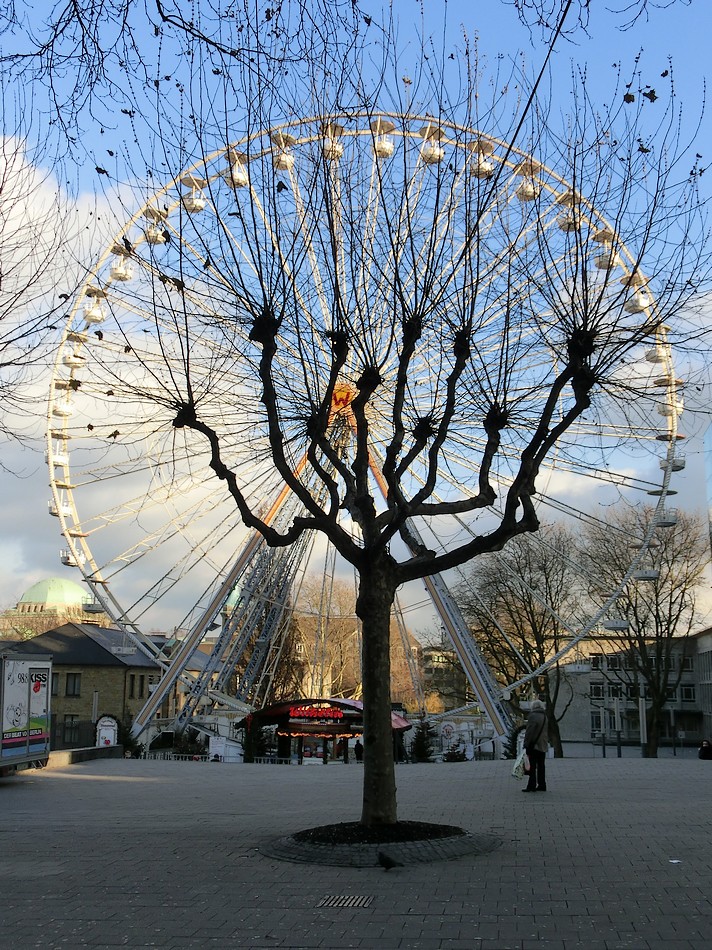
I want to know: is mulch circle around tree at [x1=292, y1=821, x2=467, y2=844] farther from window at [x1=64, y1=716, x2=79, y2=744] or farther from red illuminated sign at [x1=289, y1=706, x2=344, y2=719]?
window at [x1=64, y1=716, x2=79, y2=744]

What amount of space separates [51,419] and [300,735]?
11699mm

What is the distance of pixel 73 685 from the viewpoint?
57062mm

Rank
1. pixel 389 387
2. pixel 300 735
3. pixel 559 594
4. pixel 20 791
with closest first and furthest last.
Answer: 1. pixel 20 791
2. pixel 389 387
3. pixel 300 735
4. pixel 559 594

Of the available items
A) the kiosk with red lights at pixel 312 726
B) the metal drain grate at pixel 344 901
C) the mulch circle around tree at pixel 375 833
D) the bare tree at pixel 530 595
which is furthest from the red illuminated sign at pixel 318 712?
the metal drain grate at pixel 344 901

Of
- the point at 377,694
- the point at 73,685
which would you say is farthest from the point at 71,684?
the point at 377,694

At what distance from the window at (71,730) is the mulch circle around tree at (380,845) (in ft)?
89.7

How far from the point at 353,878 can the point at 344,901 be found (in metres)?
0.85

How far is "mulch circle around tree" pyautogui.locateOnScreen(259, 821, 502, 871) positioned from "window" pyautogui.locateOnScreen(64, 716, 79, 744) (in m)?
27.4

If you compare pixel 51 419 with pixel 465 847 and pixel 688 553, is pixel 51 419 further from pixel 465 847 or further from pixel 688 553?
pixel 688 553

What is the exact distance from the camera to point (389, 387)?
2467 cm

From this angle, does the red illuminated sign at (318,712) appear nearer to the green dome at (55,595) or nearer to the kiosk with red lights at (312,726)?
the kiosk with red lights at (312,726)

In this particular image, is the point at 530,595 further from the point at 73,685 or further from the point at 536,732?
the point at 536,732

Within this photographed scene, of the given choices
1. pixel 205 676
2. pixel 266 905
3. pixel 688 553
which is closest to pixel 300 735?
pixel 205 676

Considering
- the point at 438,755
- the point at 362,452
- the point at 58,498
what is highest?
the point at 58,498
